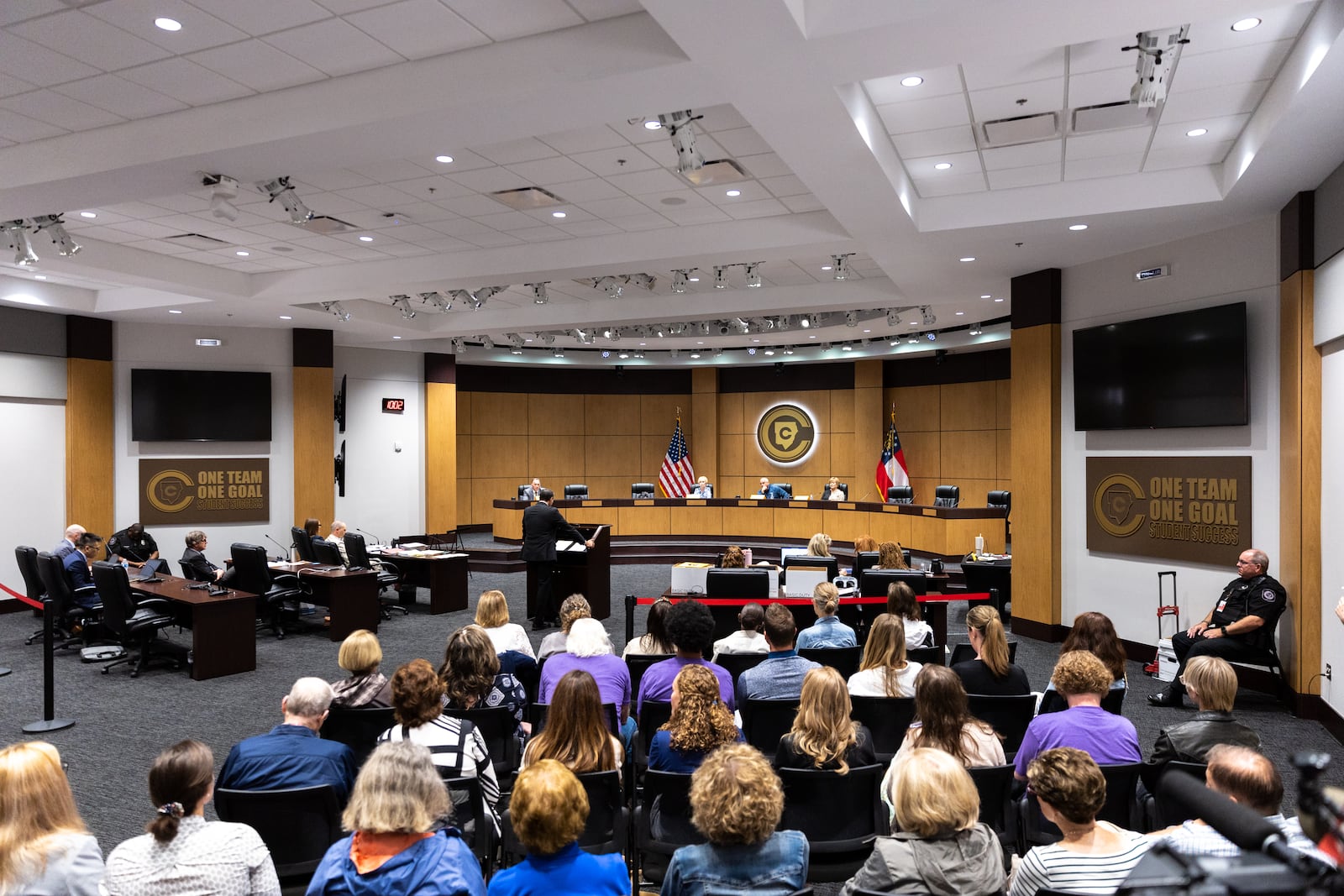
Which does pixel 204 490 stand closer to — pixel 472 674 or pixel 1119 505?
pixel 472 674

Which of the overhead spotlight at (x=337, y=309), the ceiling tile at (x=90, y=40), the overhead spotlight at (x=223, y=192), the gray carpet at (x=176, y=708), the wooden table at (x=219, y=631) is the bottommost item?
the gray carpet at (x=176, y=708)

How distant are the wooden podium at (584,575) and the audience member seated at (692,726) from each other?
6.44 m

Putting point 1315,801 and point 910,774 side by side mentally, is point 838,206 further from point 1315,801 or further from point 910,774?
point 1315,801

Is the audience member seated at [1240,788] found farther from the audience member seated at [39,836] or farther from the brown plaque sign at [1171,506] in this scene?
the brown plaque sign at [1171,506]

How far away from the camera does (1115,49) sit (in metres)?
4.91

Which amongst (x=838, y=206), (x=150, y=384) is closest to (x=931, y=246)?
(x=838, y=206)

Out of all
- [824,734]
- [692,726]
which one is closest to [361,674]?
[692,726]

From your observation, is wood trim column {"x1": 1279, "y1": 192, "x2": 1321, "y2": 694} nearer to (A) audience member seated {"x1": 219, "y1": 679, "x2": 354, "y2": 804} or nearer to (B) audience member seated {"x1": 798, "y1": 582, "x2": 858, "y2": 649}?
(B) audience member seated {"x1": 798, "y1": 582, "x2": 858, "y2": 649}

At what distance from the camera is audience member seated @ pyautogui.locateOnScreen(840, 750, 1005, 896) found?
2.33 m

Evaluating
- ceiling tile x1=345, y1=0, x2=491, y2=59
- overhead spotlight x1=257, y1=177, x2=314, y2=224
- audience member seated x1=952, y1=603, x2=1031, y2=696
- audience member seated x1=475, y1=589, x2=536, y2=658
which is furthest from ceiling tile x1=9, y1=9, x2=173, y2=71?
audience member seated x1=952, y1=603, x2=1031, y2=696

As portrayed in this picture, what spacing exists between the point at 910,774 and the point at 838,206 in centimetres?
547

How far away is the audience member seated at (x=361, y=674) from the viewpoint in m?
4.29

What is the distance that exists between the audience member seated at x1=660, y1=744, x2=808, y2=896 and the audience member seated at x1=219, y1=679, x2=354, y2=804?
4.95ft

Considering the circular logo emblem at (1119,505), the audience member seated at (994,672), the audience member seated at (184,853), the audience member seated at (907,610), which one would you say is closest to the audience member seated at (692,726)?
the audience member seated at (184,853)
